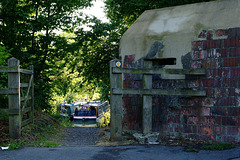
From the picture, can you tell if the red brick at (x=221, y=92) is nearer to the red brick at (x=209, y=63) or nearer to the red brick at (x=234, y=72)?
the red brick at (x=234, y=72)

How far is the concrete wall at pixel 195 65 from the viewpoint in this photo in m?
6.47

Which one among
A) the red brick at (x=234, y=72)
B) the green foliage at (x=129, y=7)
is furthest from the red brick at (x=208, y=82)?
the green foliage at (x=129, y=7)

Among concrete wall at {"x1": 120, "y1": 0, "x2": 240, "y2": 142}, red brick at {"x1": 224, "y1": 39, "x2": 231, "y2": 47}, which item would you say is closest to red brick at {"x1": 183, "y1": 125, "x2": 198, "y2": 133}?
concrete wall at {"x1": 120, "y1": 0, "x2": 240, "y2": 142}

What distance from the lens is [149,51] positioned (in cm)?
743

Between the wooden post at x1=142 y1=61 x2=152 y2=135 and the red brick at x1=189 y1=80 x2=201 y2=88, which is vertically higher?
the red brick at x1=189 y1=80 x2=201 y2=88

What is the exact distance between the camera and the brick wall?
21.1 ft

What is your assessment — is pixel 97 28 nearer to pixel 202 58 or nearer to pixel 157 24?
pixel 157 24

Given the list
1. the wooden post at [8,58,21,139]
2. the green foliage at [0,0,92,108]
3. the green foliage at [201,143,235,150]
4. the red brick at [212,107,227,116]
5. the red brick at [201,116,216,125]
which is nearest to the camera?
the green foliage at [201,143,235,150]

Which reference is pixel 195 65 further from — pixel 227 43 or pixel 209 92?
pixel 227 43

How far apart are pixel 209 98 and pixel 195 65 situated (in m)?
0.88

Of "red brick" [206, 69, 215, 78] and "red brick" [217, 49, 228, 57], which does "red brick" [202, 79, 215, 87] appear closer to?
"red brick" [206, 69, 215, 78]

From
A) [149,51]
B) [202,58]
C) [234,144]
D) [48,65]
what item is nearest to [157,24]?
[149,51]

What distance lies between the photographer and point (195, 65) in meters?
6.90

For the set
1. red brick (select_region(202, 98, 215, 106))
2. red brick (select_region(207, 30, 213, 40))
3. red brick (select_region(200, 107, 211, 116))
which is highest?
red brick (select_region(207, 30, 213, 40))
